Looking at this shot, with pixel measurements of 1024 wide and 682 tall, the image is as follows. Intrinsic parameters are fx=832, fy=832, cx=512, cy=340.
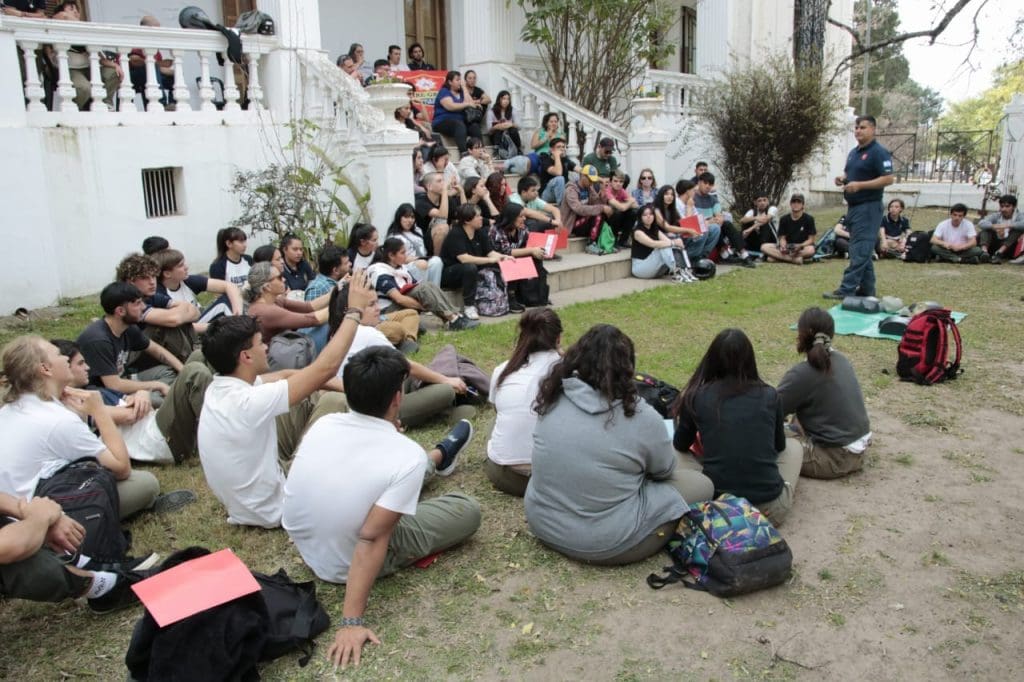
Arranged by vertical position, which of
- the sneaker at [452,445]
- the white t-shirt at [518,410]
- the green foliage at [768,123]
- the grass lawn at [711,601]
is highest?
the green foliage at [768,123]

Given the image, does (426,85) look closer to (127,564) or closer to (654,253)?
(654,253)

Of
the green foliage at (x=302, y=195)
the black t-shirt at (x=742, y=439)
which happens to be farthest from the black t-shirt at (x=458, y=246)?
the black t-shirt at (x=742, y=439)

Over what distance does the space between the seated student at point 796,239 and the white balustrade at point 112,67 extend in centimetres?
724

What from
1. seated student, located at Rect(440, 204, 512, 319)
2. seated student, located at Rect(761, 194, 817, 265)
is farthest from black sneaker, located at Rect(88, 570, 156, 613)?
seated student, located at Rect(761, 194, 817, 265)

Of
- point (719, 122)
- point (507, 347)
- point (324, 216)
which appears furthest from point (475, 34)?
point (507, 347)

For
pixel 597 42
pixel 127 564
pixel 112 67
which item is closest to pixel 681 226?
pixel 597 42

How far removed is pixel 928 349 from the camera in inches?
247

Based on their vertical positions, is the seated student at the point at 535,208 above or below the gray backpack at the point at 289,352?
above

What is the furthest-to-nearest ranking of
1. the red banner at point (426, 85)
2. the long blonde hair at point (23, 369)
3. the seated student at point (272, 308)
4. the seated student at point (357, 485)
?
the red banner at point (426, 85) < the seated student at point (272, 308) < the long blonde hair at point (23, 369) < the seated student at point (357, 485)

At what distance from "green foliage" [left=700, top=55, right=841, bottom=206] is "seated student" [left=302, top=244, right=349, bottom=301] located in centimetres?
943

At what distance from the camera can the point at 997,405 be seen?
19.2ft

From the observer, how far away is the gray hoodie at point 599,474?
359 cm

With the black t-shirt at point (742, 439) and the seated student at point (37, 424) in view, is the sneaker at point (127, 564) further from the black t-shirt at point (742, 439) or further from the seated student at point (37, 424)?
the black t-shirt at point (742, 439)

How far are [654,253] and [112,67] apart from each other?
6.67 metres
